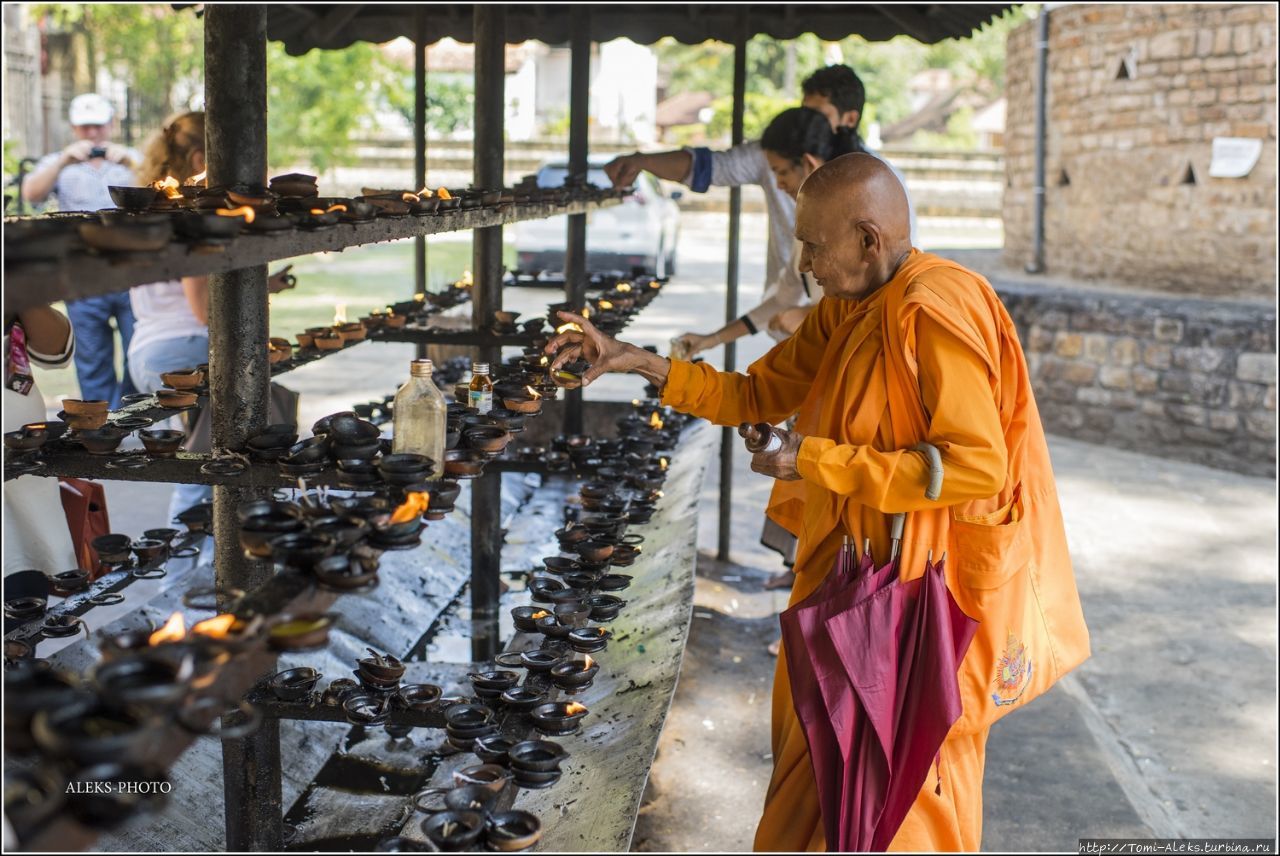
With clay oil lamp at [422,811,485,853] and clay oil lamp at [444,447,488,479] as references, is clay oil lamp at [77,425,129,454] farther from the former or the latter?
clay oil lamp at [422,811,485,853]

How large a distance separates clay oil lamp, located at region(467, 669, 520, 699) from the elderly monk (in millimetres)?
681

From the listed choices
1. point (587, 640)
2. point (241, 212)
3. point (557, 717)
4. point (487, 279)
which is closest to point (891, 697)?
point (557, 717)

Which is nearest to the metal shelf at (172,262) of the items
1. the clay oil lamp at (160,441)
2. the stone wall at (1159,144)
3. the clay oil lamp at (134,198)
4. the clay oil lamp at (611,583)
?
the clay oil lamp at (134,198)

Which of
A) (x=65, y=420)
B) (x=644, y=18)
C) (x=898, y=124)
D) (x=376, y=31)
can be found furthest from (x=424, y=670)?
(x=898, y=124)

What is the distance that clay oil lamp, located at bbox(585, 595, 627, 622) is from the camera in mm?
3590

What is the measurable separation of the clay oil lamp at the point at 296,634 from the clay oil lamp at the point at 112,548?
90.9 inches

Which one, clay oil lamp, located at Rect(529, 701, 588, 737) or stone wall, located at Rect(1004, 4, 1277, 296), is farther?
stone wall, located at Rect(1004, 4, 1277, 296)

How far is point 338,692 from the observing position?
2961mm

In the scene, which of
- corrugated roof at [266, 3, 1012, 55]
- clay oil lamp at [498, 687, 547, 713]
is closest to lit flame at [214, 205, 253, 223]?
clay oil lamp at [498, 687, 547, 713]

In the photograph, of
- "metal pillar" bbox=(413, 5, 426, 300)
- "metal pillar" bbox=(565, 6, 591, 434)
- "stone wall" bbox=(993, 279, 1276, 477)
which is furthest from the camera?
"stone wall" bbox=(993, 279, 1276, 477)

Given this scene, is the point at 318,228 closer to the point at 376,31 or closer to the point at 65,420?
the point at 65,420

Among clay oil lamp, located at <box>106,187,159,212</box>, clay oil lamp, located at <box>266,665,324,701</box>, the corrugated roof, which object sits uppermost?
the corrugated roof

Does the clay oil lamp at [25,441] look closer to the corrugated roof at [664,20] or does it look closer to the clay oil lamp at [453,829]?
the clay oil lamp at [453,829]

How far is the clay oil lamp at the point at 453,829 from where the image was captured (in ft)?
7.45
